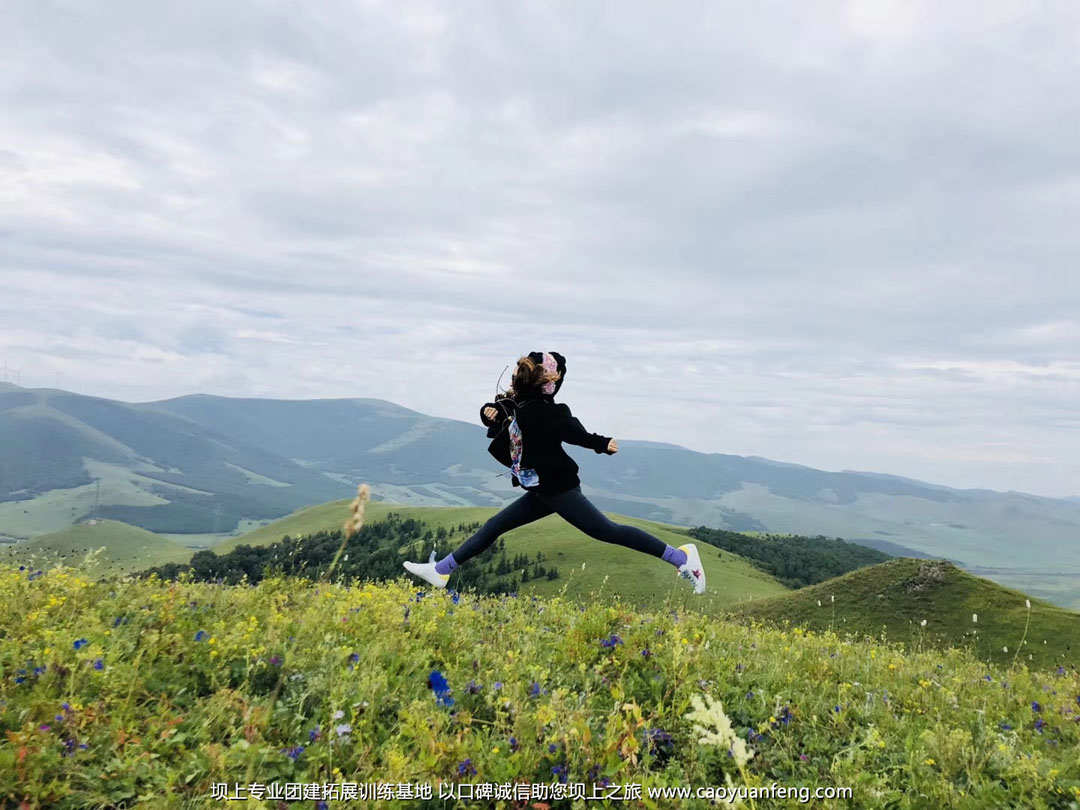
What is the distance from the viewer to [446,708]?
15.4 feet

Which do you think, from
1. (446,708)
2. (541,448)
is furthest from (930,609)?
(446,708)

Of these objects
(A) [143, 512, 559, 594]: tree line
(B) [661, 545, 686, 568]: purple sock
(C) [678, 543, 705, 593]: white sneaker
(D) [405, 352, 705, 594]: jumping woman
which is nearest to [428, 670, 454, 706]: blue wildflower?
(D) [405, 352, 705, 594]: jumping woman

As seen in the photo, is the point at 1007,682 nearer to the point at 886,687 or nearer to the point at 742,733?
the point at 886,687

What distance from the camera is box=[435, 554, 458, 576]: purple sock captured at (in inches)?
387

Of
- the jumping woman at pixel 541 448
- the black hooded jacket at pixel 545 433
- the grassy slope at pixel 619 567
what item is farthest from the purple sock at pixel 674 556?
the grassy slope at pixel 619 567

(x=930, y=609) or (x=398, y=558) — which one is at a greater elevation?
(x=930, y=609)

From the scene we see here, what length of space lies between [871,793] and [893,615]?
218ft

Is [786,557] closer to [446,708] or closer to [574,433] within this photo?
[574,433]

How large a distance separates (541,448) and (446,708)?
15.3ft

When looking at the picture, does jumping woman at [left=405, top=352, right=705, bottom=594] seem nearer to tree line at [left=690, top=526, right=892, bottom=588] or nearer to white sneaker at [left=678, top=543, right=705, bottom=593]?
white sneaker at [left=678, top=543, right=705, bottom=593]

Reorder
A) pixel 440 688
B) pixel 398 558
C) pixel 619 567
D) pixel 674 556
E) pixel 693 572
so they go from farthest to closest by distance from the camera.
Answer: pixel 398 558 → pixel 619 567 → pixel 674 556 → pixel 693 572 → pixel 440 688

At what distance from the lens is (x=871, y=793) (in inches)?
159

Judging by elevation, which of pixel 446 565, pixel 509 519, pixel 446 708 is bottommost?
pixel 446 565

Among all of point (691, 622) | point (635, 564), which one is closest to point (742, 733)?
point (691, 622)
